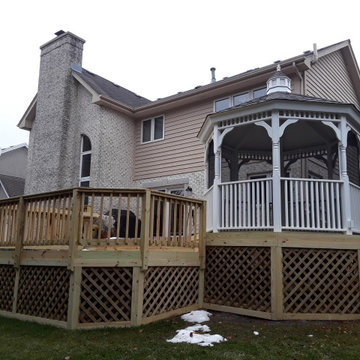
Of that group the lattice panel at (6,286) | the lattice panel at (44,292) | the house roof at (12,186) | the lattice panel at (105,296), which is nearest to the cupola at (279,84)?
the lattice panel at (105,296)

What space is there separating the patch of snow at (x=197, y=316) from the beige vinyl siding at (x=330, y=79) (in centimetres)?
672

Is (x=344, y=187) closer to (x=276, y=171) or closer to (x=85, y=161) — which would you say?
(x=276, y=171)

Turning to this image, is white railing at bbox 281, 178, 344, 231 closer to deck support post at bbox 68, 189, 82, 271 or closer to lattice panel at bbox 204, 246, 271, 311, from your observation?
lattice panel at bbox 204, 246, 271, 311

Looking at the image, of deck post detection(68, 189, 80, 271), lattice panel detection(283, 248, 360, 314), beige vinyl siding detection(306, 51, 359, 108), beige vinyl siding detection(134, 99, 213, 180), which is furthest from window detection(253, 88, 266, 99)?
deck post detection(68, 189, 80, 271)

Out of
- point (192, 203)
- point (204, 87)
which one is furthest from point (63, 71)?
point (192, 203)

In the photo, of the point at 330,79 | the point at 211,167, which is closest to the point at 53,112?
the point at 211,167

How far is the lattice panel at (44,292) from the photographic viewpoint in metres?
6.00

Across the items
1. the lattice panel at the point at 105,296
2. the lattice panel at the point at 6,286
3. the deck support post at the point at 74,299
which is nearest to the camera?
the deck support post at the point at 74,299

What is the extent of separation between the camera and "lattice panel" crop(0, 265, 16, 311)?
6.88 metres

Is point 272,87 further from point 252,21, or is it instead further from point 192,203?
point 252,21

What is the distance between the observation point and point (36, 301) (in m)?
6.40

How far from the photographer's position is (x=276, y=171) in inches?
290

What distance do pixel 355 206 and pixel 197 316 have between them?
3.75 meters

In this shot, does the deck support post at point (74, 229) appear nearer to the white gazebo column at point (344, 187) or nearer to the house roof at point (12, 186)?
the white gazebo column at point (344, 187)
